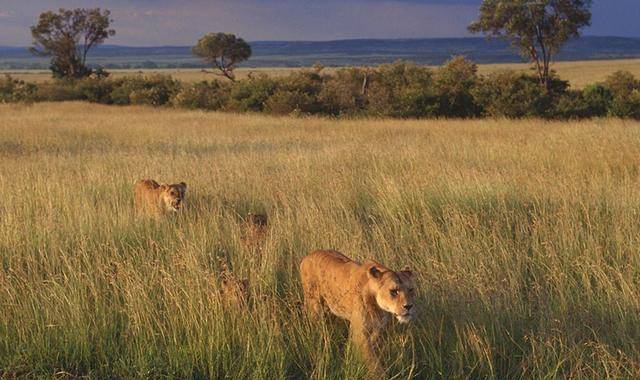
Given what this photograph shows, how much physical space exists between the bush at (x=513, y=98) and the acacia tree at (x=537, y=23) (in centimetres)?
659

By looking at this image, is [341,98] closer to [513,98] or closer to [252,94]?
[252,94]

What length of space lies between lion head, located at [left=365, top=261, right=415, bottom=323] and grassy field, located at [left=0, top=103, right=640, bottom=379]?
396mm

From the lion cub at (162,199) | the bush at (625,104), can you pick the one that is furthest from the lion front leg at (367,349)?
the bush at (625,104)

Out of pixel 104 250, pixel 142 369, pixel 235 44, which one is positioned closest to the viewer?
pixel 142 369

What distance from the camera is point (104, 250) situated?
5.73m

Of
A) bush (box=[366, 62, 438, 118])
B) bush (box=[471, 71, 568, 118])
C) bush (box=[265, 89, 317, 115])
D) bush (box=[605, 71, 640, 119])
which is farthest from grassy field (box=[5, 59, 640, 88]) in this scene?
bush (box=[605, 71, 640, 119])

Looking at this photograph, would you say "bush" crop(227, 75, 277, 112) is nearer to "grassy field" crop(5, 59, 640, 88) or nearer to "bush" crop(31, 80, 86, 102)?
"bush" crop(31, 80, 86, 102)

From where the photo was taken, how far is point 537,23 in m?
33.9

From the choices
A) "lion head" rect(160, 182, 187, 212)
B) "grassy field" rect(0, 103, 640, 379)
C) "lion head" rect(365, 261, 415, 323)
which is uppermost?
"lion head" rect(365, 261, 415, 323)

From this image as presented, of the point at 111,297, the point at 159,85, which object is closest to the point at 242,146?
the point at 111,297

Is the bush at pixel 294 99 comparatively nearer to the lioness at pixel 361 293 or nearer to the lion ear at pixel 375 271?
the lioness at pixel 361 293

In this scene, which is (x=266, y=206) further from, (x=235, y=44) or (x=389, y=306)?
(x=235, y=44)

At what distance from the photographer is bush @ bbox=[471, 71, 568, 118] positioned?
85.1 ft

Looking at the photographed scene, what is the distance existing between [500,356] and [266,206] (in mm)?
4073
